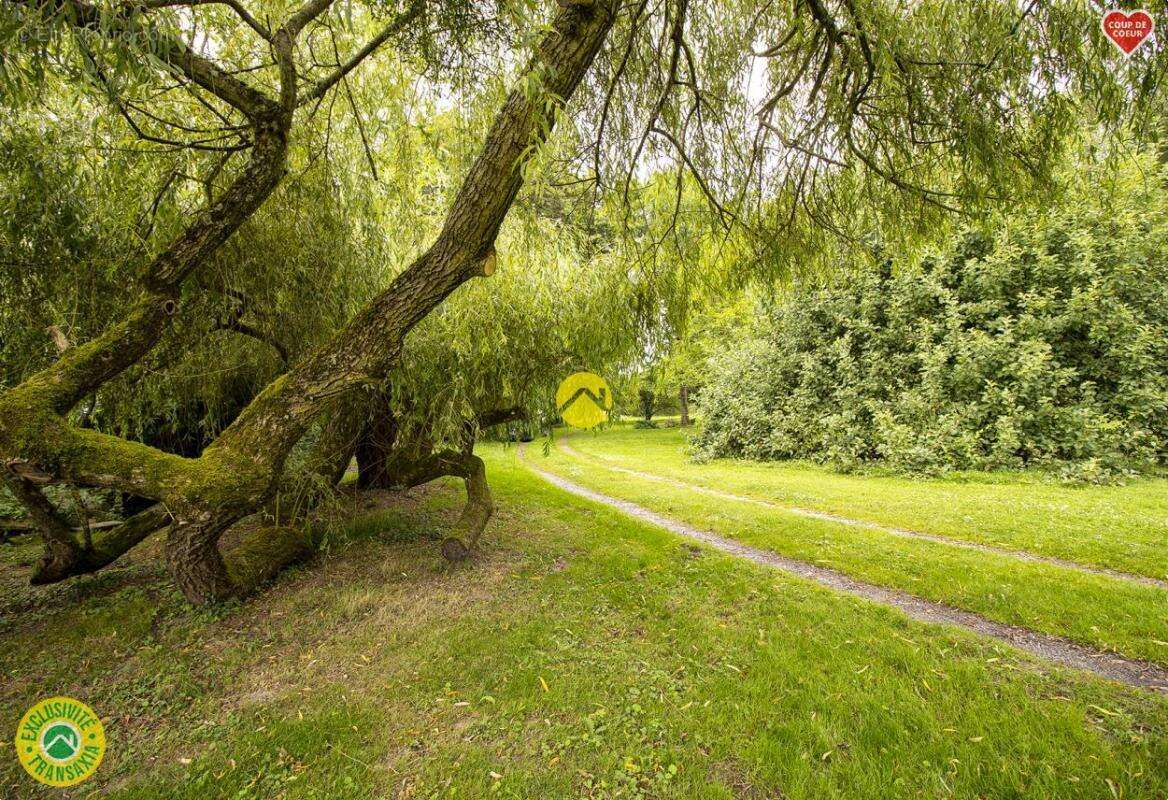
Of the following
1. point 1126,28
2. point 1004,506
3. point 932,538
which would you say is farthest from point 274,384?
point 1004,506

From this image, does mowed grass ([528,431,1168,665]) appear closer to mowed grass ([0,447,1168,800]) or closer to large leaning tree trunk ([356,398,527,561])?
mowed grass ([0,447,1168,800])

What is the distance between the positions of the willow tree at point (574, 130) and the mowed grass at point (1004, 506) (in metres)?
3.90

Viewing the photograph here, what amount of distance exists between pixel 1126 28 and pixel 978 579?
14.7ft

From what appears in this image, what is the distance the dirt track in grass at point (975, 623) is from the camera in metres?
3.07

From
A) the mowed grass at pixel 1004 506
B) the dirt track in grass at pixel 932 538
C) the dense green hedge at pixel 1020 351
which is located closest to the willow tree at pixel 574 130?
the dirt track in grass at pixel 932 538

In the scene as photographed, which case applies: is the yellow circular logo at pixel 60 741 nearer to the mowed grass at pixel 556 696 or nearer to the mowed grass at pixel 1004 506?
the mowed grass at pixel 556 696

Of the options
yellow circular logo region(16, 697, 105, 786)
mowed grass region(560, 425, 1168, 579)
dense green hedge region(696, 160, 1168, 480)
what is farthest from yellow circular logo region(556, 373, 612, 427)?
dense green hedge region(696, 160, 1168, 480)

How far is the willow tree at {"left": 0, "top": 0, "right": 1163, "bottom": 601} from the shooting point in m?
2.86

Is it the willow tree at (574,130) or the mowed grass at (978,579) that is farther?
the mowed grass at (978,579)

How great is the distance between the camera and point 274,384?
3625 millimetres

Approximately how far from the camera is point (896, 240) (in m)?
4.96

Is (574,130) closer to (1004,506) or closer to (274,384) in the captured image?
(274,384)

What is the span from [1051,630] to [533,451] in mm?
15884

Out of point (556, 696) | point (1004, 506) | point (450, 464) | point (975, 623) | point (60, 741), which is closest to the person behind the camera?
point (60, 741)
